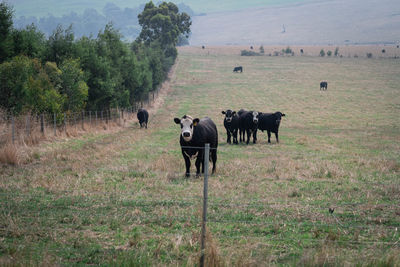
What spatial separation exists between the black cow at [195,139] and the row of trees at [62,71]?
10.9m

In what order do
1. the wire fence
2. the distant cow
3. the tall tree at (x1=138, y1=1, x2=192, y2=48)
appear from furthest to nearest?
the tall tree at (x1=138, y1=1, x2=192, y2=48) → the distant cow → the wire fence

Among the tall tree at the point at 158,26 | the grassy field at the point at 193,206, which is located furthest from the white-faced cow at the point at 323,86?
the grassy field at the point at 193,206

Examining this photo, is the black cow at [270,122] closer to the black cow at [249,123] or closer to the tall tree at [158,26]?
the black cow at [249,123]

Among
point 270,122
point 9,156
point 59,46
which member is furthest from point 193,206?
point 59,46

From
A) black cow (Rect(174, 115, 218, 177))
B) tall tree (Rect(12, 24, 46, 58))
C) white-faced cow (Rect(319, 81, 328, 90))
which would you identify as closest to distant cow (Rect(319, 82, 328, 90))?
white-faced cow (Rect(319, 81, 328, 90))

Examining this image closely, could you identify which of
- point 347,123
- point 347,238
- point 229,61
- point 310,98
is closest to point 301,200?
point 347,238

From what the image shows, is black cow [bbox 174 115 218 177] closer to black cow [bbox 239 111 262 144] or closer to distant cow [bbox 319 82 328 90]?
black cow [bbox 239 111 262 144]

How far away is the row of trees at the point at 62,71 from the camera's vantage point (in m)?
21.0

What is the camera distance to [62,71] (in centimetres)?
2439

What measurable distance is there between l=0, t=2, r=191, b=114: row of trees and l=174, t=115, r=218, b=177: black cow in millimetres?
10919

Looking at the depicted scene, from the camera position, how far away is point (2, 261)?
5.75 meters

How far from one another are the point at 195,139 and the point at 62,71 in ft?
46.6

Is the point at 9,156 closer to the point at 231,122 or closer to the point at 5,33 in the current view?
the point at 231,122

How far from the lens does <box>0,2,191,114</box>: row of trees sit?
2100cm
